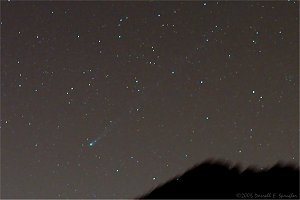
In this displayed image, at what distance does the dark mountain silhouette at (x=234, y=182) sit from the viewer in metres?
4.79

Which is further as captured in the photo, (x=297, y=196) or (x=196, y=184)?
(x=196, y=184)

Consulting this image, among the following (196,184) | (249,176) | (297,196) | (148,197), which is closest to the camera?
(297,196)

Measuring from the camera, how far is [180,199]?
5.57 meters

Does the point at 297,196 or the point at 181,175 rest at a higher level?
the point at 181,175

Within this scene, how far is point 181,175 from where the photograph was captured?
18.4 feet

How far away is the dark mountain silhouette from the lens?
4.79 meters

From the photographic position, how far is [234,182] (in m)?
5.07

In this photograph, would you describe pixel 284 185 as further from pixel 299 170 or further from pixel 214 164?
pixel 214 164

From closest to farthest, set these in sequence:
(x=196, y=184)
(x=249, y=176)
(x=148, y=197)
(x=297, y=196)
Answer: (x=297, y=196)
(x=249, y=176)
(x=196, y=184)
(x=148, y=197)

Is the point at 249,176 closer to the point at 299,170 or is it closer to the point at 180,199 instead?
the point at 299,170

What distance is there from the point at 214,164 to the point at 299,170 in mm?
836

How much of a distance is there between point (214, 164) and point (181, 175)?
0.49m

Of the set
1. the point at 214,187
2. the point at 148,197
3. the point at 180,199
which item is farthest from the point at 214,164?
the point at 148,197

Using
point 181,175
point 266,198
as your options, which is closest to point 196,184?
point 181,175
